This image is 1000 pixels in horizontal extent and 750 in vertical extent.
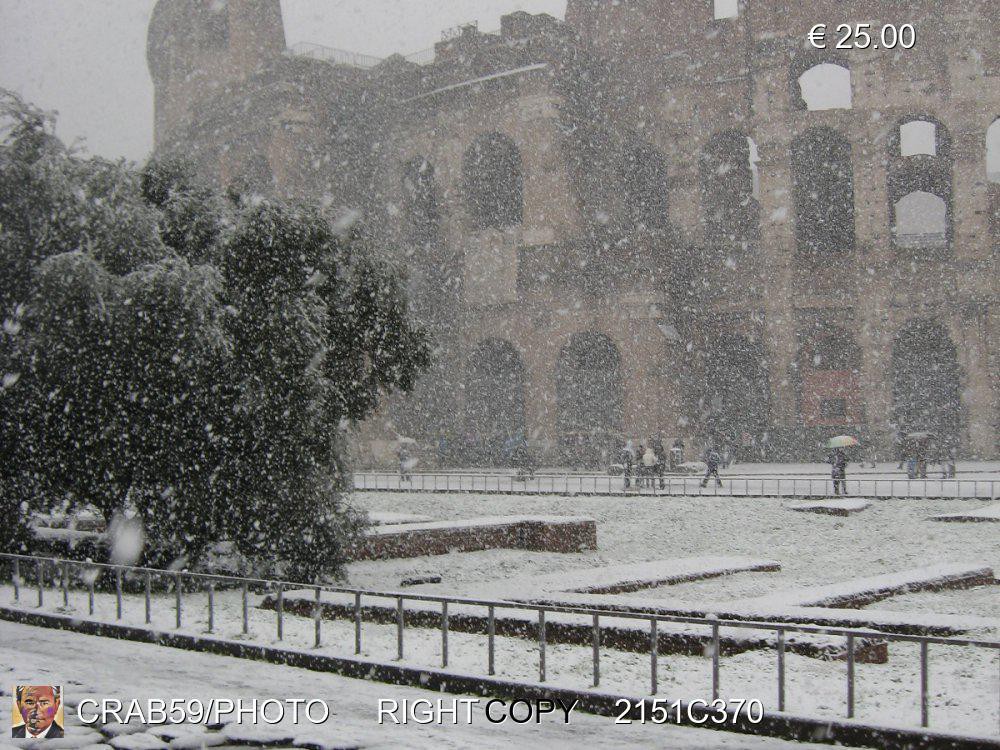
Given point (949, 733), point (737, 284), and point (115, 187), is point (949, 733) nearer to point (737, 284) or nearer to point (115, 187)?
point (115, 187)

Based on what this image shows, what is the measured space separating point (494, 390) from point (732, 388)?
9034mm

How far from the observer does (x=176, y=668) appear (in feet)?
31.2

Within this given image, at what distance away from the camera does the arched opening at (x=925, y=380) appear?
37969 mm

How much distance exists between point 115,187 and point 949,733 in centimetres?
1212

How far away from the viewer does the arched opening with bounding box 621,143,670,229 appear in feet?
148

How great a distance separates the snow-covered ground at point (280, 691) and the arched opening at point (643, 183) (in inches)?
1431

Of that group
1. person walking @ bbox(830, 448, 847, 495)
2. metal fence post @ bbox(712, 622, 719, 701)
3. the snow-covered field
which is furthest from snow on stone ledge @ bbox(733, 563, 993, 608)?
person walking @ bbox(830, 448, 847, 495)

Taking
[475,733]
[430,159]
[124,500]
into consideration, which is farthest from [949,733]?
[430,159]

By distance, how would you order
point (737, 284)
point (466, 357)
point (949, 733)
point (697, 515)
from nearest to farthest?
point (949, 733) → point (697, 515) → point (737, 284) → point (466, 357)

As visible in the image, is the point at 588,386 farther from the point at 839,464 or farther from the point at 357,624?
the point at 357,624

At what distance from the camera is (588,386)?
41906 mm

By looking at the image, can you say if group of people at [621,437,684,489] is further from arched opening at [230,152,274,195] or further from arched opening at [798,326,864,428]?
arched opening at [230,152,274,195]

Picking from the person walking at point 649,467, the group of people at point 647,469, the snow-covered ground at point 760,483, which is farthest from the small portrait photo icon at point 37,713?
the person walking at point 649,467

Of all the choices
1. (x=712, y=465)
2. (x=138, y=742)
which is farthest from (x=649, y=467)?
(x=138, y=742)
